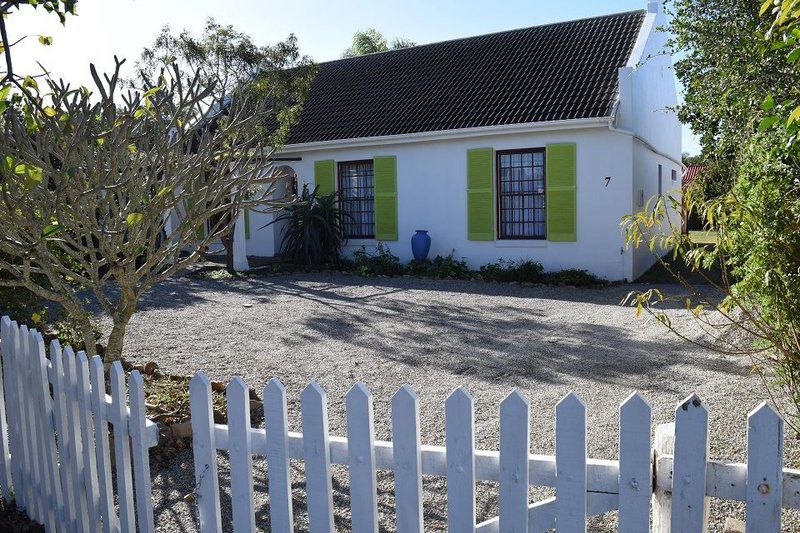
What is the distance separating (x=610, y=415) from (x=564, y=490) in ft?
10.6

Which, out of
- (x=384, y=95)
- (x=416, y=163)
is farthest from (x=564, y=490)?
(x=384, y=95)

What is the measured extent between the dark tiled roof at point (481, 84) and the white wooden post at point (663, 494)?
1120 cm

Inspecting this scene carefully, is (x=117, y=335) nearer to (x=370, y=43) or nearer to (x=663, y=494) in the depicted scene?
(x=663, y=494)

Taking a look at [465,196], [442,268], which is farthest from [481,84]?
[442,268]

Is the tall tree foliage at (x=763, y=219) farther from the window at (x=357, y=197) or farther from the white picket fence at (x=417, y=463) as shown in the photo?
the window at (x=357, y=197)

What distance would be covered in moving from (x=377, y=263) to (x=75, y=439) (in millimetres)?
11560

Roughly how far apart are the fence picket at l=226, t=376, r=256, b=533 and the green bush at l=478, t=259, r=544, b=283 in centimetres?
1063

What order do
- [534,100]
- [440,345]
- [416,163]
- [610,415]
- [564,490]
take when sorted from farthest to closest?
1. [416,163]
2. [534,100]
3. [440,345]
4. [610,415]
5. [564,490]

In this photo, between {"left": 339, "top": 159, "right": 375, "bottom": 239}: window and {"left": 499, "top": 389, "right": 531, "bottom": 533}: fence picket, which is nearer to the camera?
{"left": 499, "top": 389, "right": 531, "bottom": 533}: fence picket

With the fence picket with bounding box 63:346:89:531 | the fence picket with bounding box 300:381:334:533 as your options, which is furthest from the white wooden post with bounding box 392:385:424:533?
the fence picket with bounding box 63:346:89:531

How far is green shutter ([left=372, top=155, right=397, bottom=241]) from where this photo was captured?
48.8ft

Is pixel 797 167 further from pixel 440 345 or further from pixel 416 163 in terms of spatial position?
pixel 416 163

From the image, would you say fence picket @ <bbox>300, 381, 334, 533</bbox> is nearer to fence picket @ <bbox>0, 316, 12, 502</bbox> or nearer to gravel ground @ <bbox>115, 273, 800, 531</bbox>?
gravel ground @ <bbox>115, 273, 800, 531</bbox>

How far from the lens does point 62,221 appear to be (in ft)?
11.1
